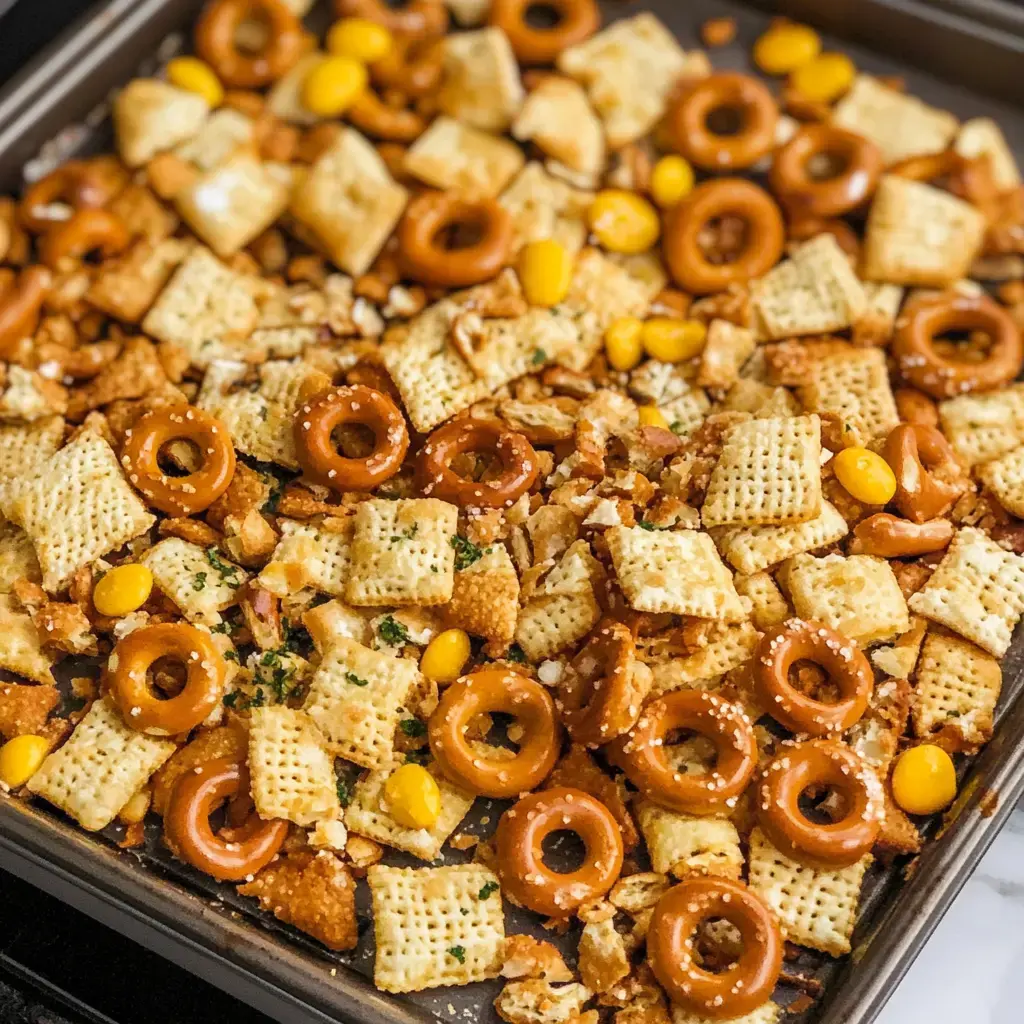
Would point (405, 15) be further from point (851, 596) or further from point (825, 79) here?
point (851, 596)

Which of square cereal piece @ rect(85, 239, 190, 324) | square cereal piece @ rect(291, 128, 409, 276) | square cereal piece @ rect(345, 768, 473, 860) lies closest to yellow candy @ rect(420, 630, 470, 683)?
square cereal piece @ rect(345, 768, 473, 860)

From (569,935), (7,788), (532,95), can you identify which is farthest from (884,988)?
(532,95)

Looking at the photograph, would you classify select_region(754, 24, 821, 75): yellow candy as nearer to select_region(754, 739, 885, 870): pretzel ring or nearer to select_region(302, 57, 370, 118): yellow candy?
select_region(302, 57, 370, 118): yellow candy

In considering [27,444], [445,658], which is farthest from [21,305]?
[445,658]

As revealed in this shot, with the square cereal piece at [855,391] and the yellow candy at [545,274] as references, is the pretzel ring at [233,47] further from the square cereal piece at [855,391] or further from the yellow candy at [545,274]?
the square cereal piece at [855,391]

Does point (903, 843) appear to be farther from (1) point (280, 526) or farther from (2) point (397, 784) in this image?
(1) point (280, 526)
